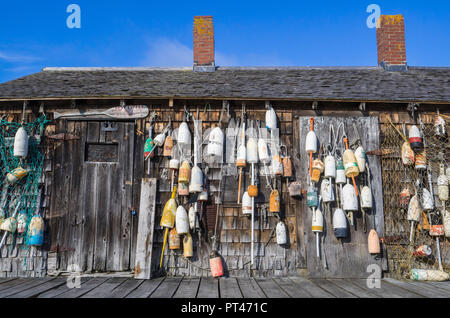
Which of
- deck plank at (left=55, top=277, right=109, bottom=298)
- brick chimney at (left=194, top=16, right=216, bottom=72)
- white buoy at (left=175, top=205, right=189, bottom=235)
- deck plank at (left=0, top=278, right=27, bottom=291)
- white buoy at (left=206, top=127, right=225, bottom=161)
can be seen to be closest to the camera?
deck plank at (left=55, top=277, right=109, bottom=298)

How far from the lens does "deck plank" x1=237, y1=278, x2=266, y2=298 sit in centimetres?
445

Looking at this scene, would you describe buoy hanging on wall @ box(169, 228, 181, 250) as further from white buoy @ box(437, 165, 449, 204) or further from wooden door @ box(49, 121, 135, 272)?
white buoy @ box(437, 165, 449, 204)

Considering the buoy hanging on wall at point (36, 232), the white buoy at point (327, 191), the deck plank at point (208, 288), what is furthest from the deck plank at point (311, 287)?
the buoy hanging on wall at point (36, 232)

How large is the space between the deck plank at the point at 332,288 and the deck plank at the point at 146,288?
250cm

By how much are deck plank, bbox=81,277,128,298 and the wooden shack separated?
32 cm

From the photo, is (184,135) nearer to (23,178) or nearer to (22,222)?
(23,178)

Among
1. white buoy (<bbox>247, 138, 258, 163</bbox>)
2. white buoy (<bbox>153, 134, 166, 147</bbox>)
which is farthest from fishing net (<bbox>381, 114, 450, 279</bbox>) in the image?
white buoy (<bbox>153, 134, 166, 147</bbox>)

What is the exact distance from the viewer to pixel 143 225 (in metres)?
5.82

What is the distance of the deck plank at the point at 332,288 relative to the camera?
450 centimetres

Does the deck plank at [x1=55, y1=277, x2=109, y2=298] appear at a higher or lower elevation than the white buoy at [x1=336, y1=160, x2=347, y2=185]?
lower
